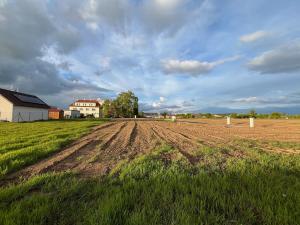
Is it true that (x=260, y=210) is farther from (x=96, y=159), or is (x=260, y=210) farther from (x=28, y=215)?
(x=96, y=159)

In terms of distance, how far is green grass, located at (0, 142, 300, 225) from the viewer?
2.85 m

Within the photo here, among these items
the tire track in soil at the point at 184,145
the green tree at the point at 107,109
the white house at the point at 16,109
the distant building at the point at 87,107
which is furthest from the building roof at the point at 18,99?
the distant building at the point at 87,107

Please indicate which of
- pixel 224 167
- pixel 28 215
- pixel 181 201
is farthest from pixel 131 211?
pixel 224 167

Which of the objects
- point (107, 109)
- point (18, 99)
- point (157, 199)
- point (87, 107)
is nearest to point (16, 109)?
point (18, 99)

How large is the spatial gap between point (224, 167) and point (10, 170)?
625 centimetres

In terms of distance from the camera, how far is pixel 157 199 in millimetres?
3514

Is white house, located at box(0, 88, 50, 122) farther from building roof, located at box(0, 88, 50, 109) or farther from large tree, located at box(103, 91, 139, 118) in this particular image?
→ large tree, located at box(103, 91, 139, 118)

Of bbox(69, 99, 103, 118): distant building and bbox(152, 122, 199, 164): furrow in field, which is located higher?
bbox(69, 99, 103, 118): distant building

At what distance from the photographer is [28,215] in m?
2.90

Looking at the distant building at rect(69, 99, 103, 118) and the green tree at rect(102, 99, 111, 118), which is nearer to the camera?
the green tree at rect(102, 99, 111, 118)

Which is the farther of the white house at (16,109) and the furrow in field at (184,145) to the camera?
the white house at (16,109)

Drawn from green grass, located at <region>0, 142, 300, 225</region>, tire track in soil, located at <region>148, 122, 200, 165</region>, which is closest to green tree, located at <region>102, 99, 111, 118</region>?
tire track in soil, located at <region>148, 122, 200, 165</region>

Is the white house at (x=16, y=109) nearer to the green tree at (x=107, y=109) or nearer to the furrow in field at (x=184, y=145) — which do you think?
the furrow in field at (x=184, y=145)

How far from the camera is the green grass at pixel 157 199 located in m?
2.85
